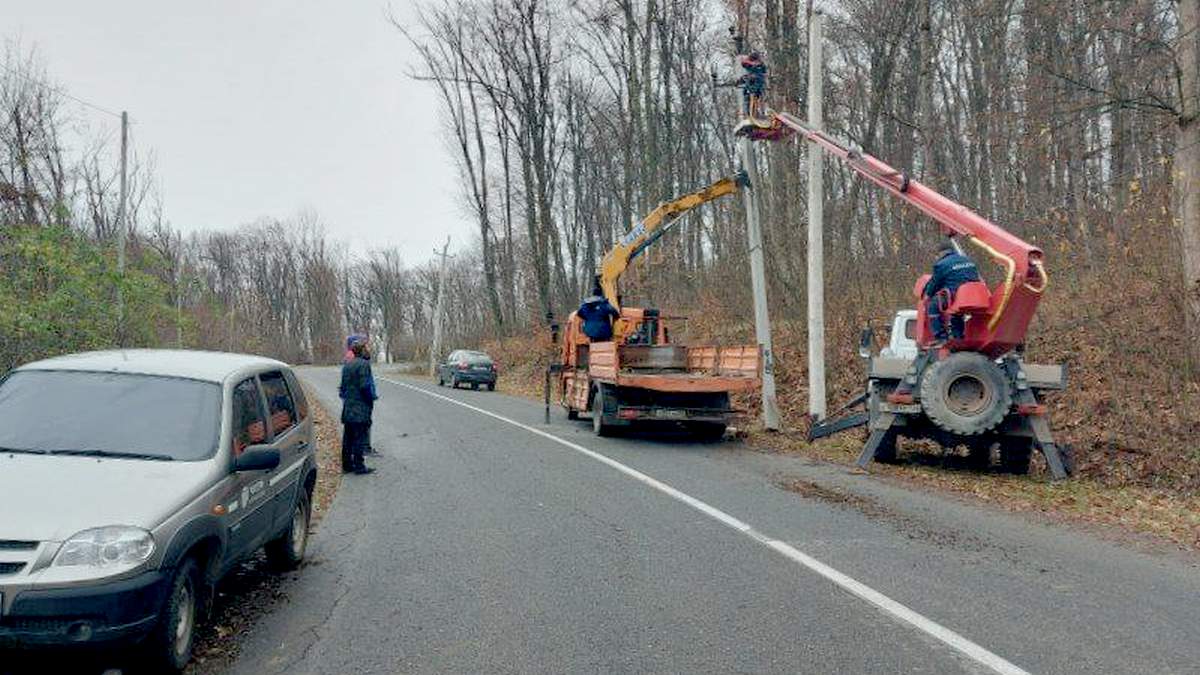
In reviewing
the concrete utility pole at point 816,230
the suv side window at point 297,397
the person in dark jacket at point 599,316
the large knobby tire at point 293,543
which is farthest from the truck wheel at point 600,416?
the large knobby tire at point 293,543

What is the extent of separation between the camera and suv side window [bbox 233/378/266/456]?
221 inches

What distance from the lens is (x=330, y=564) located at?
699 cm

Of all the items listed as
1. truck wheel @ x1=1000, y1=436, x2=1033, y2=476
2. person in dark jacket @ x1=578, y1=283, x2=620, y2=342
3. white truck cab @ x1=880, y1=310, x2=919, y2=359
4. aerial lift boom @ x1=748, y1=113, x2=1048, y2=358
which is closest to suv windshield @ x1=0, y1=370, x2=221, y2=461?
aerial lift boom @ x1=748, y1=113, x2=1048, y2=358

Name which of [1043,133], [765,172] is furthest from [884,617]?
[765,172]

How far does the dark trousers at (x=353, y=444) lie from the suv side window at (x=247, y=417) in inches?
215

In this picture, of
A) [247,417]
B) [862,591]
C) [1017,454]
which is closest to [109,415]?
[247,417]

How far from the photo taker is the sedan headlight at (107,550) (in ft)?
13.3

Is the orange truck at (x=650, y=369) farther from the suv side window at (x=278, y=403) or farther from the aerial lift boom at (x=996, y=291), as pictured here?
the suv side window at (x=278, y=403)

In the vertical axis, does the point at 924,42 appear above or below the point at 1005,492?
above

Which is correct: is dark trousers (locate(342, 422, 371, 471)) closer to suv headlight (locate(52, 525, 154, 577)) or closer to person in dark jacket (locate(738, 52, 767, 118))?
suv headlight (locate(52, 525, 154, 577))

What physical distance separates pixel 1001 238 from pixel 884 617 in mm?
6735

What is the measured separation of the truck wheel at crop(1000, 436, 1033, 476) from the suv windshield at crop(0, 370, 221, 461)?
33.0 ft

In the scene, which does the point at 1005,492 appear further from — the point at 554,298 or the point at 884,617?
the point at 554,298

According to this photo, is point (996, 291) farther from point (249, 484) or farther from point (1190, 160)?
point (249, 484)
